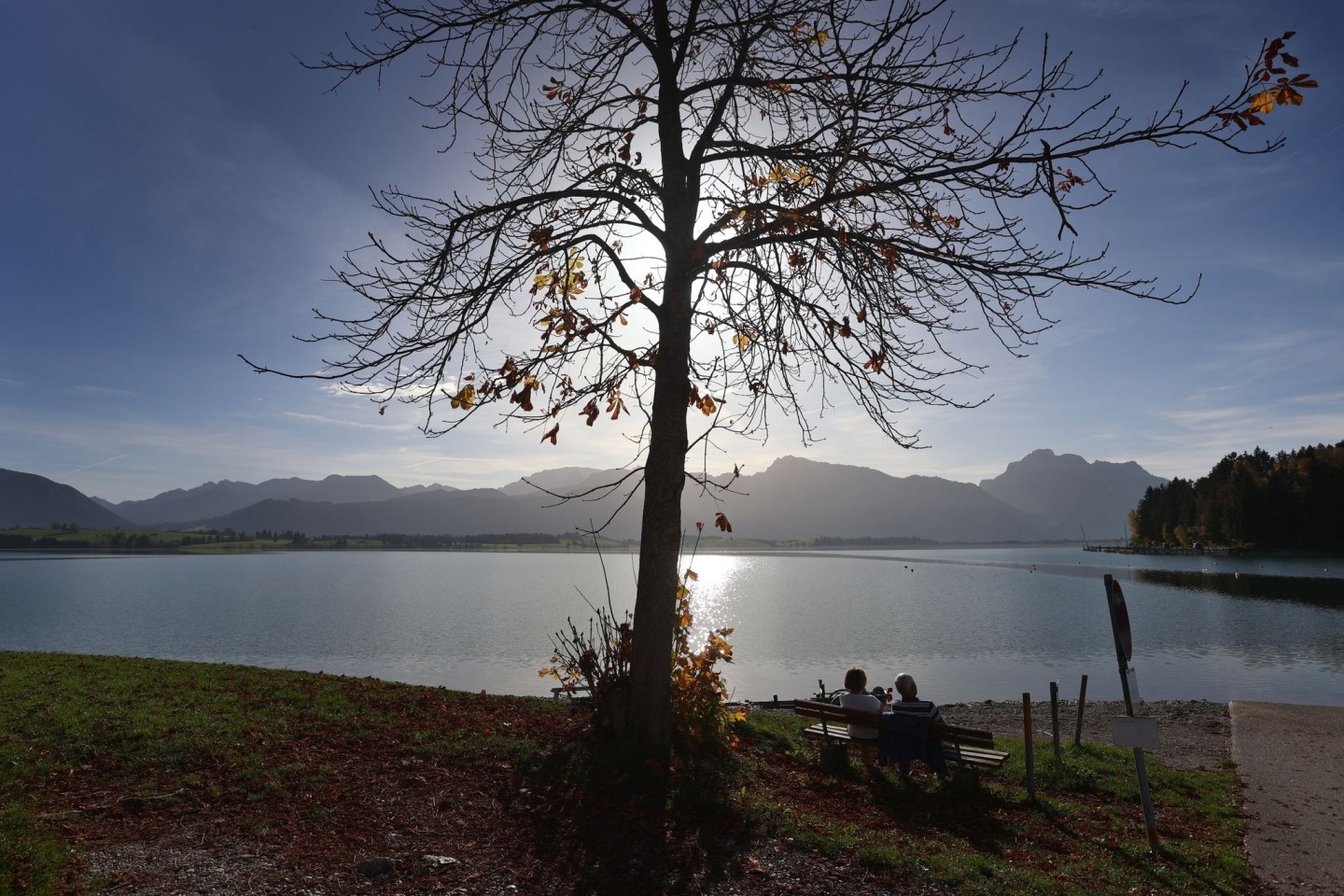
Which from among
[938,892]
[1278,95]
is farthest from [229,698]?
[1278,95]

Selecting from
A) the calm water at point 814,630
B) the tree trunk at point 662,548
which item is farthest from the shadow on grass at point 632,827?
the calm water at point 814,630

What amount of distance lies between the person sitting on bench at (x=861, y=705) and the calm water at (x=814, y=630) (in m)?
8.46

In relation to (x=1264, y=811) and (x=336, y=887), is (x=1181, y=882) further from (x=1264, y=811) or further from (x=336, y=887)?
(x=336, y=887)

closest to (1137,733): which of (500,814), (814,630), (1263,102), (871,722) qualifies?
(871,722)

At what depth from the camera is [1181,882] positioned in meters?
6.39

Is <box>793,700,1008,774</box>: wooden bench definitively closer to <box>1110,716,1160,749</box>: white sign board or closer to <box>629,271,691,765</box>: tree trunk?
<box>1110,716,1160,749</box>: white sign board

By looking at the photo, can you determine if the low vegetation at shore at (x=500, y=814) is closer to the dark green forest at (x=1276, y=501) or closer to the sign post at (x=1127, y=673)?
the sign post at (x=1127, y=673)

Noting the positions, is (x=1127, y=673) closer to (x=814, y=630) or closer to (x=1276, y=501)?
(x=814, y=630)

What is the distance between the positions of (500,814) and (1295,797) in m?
10.5

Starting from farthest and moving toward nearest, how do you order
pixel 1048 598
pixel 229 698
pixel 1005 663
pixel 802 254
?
pixel 1048 598 → pixel 1005 663 → pixel 229 698 → pixel 802 254

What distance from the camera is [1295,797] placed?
9.67 m

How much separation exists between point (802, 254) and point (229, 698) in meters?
10.5

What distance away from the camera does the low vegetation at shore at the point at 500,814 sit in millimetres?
5500

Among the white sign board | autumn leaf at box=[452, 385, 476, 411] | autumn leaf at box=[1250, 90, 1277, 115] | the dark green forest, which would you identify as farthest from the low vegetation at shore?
the dark green forest
